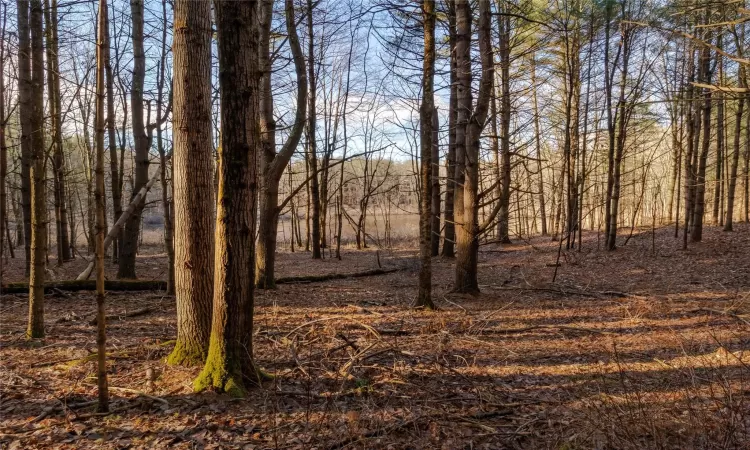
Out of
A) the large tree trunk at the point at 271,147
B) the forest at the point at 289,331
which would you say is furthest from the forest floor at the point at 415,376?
the large tree trunk at the point at 271,147

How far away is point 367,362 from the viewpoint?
4.78m

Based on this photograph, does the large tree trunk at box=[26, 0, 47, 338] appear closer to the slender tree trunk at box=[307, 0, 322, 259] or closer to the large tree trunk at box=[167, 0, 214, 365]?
the large tree trunk at box=[167, 0, 214, 365]

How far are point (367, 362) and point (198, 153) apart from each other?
283 cm

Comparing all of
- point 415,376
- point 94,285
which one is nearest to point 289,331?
point 415,376

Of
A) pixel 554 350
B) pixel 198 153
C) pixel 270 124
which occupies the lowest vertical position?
pixel 554 350

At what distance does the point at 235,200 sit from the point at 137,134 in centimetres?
769

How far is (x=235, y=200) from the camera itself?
362cm

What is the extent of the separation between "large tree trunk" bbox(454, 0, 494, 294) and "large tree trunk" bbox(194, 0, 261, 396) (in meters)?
4.86

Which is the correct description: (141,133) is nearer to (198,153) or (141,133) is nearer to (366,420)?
(198,153)

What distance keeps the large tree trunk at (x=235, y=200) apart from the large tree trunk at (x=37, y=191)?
232 cm

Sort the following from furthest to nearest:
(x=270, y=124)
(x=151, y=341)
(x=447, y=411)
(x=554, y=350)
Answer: (x=270, y=124) < (x=554, y=350) < (x=151, y=341) < (x=447, y=411)

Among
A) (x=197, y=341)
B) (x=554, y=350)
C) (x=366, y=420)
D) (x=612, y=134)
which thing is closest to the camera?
(x=366, y=420)

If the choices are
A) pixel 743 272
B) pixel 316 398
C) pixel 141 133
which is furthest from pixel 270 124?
pixel 743 272

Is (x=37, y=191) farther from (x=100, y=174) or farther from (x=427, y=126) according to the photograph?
(x=427, y=126)
